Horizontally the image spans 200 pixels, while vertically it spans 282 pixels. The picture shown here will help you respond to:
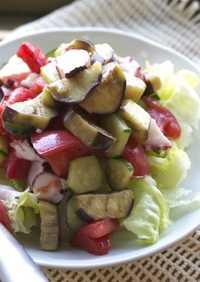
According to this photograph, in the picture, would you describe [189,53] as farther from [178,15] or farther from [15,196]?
[15,196]

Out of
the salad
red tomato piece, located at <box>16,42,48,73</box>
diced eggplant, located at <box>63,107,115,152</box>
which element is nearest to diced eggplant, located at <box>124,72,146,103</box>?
the salad

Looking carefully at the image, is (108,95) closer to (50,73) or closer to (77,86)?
(77,86)

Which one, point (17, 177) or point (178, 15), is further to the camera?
point (178, 15)

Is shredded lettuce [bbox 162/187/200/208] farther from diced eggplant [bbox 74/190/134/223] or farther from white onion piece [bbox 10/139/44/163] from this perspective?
white onion piece [bbox 10/139/44/163]

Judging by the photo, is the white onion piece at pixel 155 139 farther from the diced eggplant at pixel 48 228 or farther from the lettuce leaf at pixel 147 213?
the diced eggplant at pixel 48 228

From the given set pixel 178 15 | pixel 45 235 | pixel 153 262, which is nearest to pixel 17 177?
pixel 45 235
